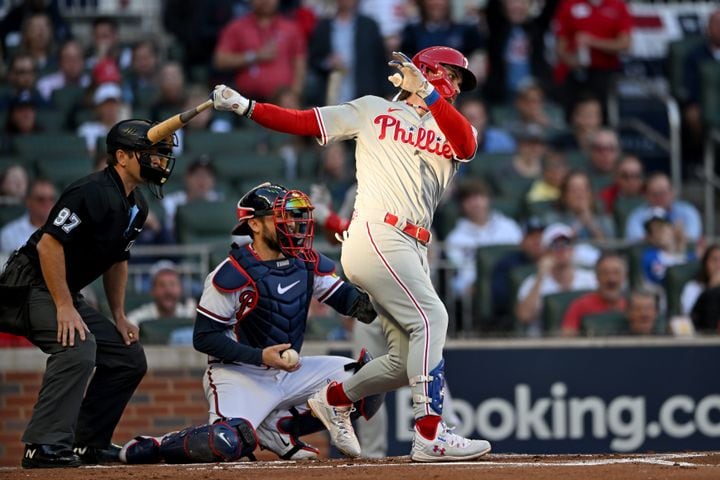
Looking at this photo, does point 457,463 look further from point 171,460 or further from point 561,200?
point 561,200

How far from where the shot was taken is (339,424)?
7.63 m

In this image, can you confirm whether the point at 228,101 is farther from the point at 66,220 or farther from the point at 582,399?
the point at 582,399

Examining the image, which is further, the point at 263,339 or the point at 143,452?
the point at 263,339

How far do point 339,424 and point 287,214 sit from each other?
1.08 m

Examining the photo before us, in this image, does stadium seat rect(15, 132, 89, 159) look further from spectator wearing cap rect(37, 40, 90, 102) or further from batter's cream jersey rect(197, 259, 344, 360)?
batter's cream jersey rect(197, 259, 344, 360)

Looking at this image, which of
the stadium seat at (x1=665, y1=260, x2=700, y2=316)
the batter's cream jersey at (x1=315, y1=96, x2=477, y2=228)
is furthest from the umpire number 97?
the stadium seat at (x1=665, y1=260, x2=700, y2=316)

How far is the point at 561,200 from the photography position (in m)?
12.2

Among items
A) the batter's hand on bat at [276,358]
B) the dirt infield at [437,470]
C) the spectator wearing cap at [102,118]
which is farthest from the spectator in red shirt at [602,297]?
the spectator wearing cap at [102,118]

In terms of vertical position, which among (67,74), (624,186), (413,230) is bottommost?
(413,230)

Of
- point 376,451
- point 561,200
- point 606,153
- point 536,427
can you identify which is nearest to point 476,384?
point 536,427

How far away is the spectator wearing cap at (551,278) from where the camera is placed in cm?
1112

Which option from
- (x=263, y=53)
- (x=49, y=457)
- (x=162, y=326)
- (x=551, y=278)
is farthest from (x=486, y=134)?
(x=49, y=457)

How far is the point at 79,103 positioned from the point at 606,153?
466cm

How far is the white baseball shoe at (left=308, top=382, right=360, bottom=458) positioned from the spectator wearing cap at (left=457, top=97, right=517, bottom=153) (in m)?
5.81
